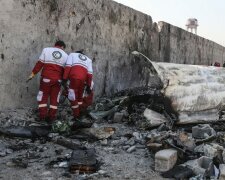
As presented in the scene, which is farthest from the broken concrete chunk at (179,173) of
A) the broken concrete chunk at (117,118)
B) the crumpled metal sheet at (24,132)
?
the broken concrete chunk at (117,118)

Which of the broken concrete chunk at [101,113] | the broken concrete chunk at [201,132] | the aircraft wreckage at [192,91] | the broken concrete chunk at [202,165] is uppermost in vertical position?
the aircraft wreckage at [192,91]

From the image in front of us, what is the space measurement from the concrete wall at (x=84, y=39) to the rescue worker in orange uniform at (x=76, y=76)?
611 mm

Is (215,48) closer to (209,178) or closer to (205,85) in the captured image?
(205,85)

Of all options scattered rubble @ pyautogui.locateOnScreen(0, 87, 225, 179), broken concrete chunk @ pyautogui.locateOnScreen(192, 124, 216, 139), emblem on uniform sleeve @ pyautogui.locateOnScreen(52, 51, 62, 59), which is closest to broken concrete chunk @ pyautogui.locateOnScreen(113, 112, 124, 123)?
scattered rubble @ pyautogui.locateOnScreen(0, 87, 225, 179)

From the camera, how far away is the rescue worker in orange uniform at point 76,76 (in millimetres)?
6211

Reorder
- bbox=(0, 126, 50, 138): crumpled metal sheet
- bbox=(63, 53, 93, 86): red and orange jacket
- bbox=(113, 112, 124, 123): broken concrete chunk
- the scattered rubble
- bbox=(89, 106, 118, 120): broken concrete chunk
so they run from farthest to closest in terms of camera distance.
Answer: bbox=(89, 106, 118, 120): broken concrete chunk → bbox=(113, 112, 124, 123): broken concrete chunk → bbox=(63, 53, 93, 86): red and orange jacket → bbox=(0, 126, 50, 138): crumpled metal sheet → the scattered rubble

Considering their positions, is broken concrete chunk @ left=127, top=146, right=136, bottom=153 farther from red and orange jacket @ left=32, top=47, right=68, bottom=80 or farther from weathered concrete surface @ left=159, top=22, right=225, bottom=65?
weathered concrete surface @ left=159, top=22, right=225, bottom=65

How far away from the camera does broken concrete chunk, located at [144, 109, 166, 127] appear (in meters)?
6.02

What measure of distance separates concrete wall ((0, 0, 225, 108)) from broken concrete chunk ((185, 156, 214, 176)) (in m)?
2.40

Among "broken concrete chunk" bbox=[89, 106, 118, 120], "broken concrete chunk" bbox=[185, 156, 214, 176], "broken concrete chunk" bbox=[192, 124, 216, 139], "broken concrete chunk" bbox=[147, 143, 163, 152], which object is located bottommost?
"broken concrete chunk" bbox=[185, 156, 214, 176]

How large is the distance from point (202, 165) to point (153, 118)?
186 centimetres

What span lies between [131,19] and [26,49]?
3.67 m

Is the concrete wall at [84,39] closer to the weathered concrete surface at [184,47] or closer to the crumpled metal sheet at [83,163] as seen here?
the weathered concrete surface at [184,47]

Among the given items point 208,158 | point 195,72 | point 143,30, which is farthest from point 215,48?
point 208,158
